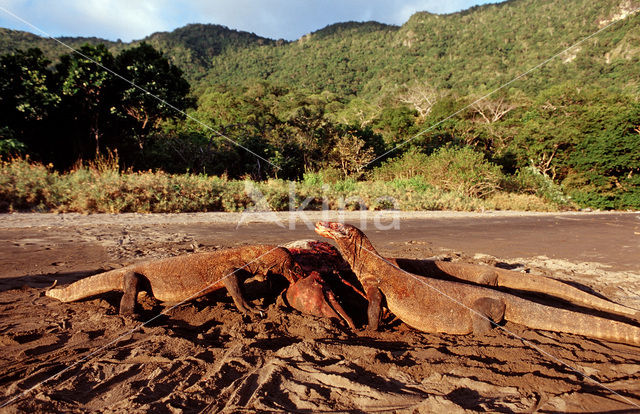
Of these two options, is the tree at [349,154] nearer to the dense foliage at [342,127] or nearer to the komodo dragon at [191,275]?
the dense foliage at [342,127]

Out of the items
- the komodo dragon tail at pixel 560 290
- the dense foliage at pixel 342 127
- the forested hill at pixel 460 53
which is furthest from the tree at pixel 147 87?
the forested hill at pixel 460 53

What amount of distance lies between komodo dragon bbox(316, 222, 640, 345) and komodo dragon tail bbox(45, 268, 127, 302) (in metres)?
2.17

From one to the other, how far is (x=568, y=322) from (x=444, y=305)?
1.11 metres

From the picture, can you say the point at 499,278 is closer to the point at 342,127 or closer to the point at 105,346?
the point at 105,346

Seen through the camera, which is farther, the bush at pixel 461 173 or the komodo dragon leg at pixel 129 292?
the bush at pixel 461 173

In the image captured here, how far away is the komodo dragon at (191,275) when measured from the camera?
3385 millimetres

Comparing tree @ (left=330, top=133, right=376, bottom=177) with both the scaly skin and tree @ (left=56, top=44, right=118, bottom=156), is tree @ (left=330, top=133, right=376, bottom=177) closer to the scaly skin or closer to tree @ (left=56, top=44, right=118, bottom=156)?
tree @ (left=56, top=44, right=118, bottom=156)

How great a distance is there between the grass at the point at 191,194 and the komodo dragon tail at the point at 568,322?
31.3 ft

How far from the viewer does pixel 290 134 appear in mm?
22344

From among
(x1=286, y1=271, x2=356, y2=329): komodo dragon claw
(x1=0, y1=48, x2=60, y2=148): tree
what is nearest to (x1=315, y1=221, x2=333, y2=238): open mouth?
(x1=286, y1=271, x2=356, y2=329): komodo dragon claw

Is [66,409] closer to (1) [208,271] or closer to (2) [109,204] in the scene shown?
(1) [208,271]

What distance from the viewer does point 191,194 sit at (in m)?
11.0

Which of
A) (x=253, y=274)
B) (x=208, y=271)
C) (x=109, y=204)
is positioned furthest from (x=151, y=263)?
(x=109, y=204)

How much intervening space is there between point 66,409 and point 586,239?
10.4 metres
